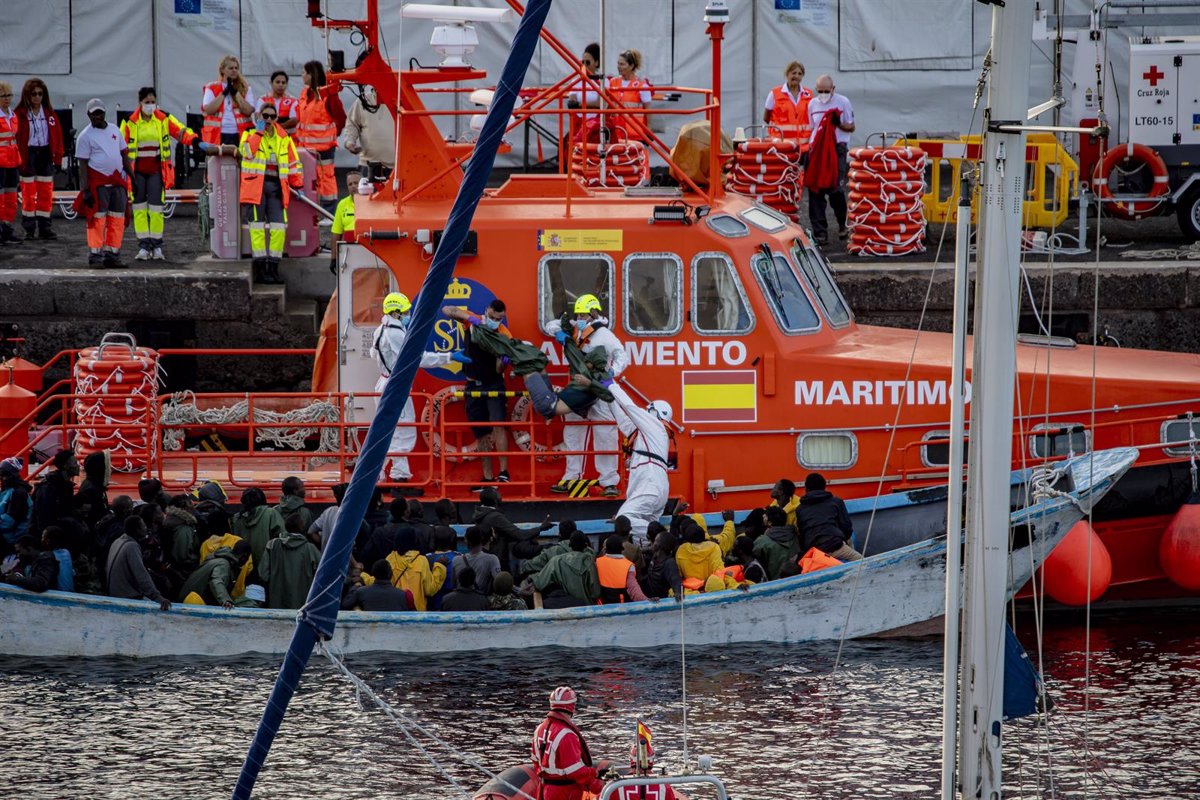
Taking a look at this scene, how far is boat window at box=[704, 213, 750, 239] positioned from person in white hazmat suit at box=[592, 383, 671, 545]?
1.32 m

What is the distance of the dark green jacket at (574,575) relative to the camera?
12.5m

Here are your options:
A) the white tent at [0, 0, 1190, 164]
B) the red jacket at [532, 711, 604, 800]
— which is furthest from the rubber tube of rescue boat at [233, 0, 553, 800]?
the white tent at [0, 0, 1190, 164]

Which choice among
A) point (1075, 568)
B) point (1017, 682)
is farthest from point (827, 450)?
point (1017, 682)

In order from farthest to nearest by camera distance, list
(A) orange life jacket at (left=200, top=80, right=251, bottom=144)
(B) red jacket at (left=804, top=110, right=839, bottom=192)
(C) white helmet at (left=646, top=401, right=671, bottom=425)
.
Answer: (A) orange life jacket at (left=200, top=80, right=251, bottom=144) < (B) red jacket at (left=804, top=110, right=839, bottom=192) < (C) white helmet at (left=646, top=401, right=671, bottom=425)

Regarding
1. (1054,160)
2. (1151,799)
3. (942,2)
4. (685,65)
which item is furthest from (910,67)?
(1151,799)

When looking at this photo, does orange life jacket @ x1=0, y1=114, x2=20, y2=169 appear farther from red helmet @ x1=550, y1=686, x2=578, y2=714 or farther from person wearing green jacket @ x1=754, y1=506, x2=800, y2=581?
red helmet @ x1=550, y1=686, x2=578, y2=714

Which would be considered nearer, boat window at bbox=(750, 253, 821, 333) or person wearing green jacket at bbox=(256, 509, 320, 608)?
person wearing green jacket at bbox=(256, 509, 320, 608)

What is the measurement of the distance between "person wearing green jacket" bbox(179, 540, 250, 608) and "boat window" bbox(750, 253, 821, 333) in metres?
4.13

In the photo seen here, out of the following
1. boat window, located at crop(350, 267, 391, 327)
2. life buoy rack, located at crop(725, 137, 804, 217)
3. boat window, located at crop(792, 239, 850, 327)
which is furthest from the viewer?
life buoy rack, located at crop(725, 137, 804, 217)

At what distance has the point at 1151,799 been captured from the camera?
1030 cm

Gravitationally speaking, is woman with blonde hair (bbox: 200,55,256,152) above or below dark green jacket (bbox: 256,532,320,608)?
above

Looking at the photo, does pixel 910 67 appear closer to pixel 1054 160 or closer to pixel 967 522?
pixel 1054 160

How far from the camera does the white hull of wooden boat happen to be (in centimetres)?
1237

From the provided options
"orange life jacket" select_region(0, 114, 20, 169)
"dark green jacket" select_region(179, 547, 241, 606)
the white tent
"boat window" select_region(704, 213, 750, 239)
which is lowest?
"dark green jacket" select_region(179, 547, 241, 606)
